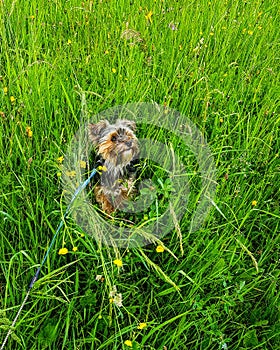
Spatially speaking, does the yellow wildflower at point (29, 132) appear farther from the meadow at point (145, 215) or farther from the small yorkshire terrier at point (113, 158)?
the small yorkshire terrier at point (113, 158)

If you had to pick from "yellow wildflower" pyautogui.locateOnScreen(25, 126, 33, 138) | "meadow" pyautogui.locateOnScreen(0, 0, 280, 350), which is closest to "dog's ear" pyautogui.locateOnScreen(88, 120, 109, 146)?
"meadow" pyautogui.locateOnScreen(0, 0, 280, 350)

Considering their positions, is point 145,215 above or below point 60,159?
below

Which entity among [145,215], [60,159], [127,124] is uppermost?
[127,124]

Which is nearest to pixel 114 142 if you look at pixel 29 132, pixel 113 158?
pixel 113 158

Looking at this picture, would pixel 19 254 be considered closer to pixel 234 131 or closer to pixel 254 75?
pixel 234 131

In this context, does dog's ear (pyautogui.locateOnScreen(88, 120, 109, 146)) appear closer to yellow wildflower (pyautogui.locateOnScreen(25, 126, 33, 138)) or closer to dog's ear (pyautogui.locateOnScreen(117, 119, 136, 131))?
dog's ear (pyautogui.locateOnScreen(117, 119, 136, 131))

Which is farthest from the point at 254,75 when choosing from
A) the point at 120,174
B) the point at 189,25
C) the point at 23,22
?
the point at 23,22

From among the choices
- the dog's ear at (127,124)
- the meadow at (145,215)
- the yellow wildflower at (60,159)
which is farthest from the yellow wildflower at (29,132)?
the dog's ear at (127,124)

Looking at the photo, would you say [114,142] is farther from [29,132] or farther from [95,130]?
[29,132]
